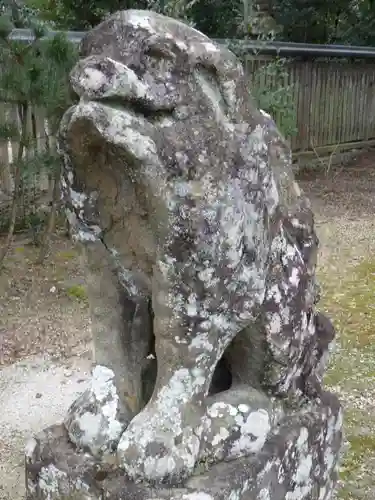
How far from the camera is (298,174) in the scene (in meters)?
6.33

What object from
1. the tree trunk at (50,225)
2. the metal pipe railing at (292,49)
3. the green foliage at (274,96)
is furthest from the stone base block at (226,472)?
the green foliage at (274,96)

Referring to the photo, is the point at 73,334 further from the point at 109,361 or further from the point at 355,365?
the point at 109,361

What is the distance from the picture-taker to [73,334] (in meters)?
3.10

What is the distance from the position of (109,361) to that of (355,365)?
1.73m

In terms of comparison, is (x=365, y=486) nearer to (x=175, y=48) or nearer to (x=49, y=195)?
(x=175, y=48)

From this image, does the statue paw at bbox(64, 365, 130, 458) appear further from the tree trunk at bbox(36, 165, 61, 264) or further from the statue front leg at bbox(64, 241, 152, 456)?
the tree trunk at bbox(36, 165, 61, 264)

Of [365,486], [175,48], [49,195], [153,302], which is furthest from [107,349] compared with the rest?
[49,195]

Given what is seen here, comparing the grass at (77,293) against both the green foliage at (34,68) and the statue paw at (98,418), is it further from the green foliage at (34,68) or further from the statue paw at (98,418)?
the statue paw at (98,418)

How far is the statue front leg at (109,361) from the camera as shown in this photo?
121 cm

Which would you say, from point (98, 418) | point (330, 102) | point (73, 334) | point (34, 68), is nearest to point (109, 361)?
point (98, 418)

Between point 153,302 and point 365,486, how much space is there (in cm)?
115

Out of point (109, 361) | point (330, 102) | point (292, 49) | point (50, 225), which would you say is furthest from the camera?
point (330, 102)

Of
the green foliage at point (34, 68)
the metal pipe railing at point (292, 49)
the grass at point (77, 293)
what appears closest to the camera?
the green foliage at point (34, 68)

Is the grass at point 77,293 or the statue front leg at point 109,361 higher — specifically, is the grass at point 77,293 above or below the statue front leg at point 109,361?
below
